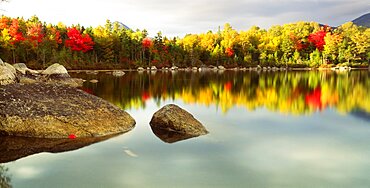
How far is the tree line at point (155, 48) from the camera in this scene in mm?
50781

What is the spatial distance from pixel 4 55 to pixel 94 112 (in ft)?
146

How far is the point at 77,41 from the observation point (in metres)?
58.1

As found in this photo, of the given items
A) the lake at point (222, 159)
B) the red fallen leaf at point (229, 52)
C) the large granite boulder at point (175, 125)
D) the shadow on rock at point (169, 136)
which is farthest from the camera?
the red fallen leaf at point (229, 52)

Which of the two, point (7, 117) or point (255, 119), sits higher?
point (7, 117)

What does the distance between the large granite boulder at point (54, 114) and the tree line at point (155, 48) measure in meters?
40.4

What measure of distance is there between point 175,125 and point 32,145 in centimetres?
411

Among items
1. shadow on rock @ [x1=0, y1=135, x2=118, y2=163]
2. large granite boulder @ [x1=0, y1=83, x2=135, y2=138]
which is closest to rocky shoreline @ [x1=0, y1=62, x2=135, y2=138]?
large granite boulder @ [x1=0, y1=83, x2=135, y2=138]

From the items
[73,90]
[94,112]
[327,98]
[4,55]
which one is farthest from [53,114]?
[4,55]

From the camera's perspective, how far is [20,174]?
6656 millimetres

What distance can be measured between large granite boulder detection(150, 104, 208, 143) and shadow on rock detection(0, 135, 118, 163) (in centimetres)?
196

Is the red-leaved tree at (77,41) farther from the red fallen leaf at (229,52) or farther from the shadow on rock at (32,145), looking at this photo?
the shadow on rock at (32,145)

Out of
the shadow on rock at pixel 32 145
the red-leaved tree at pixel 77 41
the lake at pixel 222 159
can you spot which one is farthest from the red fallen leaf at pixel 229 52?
the shadow on rock at pixel 32 145

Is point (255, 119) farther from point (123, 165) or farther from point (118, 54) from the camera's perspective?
point (118, 54)

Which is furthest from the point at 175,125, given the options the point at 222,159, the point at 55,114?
the point at 55,114
